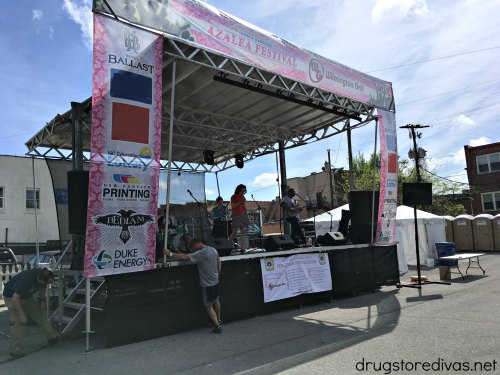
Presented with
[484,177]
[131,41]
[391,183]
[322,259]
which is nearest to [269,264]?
[322,259]

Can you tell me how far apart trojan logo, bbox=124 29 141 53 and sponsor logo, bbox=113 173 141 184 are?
191cm

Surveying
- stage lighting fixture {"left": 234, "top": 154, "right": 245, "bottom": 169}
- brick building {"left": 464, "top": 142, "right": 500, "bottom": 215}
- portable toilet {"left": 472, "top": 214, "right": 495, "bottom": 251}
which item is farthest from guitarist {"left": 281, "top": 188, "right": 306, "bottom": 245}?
brick building {"left": 464, "top": 142, "right": 500, "bottom": 215}

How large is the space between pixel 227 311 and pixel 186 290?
103 cm

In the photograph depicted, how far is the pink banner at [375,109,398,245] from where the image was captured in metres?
10.3

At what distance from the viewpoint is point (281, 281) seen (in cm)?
813

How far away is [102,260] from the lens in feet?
18.2

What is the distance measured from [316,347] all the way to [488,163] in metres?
32.8

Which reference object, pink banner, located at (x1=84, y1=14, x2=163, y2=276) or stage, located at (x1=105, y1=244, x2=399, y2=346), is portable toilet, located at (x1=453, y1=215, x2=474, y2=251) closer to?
stage, located at (x1=105, y1=244, x2=399, y2=346)

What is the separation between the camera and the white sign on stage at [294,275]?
26.0ft

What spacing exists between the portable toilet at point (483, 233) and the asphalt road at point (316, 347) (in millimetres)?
13801

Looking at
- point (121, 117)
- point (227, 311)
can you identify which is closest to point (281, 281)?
point (227, 311)

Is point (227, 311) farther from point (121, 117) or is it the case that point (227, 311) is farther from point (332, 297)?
point (121, 117)

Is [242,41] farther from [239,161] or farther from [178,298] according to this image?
[239,161]

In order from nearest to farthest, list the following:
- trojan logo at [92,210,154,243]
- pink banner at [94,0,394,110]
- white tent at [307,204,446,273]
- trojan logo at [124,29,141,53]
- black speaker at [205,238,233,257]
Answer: trojan logo at [92,210,154,243] < trojan logo at [124,29,141,53] < pink banner at [94,0,394,110] < black speaker at [205,238,233,257] < white tent at [307,204,446,273]
